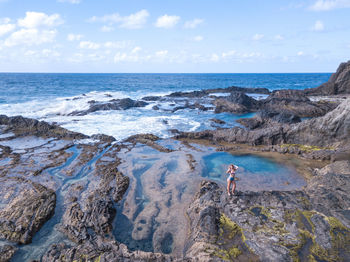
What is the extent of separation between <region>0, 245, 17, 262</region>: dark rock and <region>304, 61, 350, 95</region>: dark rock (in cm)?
4765

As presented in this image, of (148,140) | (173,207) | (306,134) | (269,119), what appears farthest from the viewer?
(269,119)

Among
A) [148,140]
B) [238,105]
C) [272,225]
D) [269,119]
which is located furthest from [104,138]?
Answer: [238,105]

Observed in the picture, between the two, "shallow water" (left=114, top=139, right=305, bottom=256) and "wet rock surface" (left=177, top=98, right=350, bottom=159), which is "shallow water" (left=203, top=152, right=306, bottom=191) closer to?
"shallow water" (left=114, top=139, right=305, bottom=256)

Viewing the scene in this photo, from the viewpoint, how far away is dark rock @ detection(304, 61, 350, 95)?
1508 inches

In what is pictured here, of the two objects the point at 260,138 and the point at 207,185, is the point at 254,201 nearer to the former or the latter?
the point at 207,185

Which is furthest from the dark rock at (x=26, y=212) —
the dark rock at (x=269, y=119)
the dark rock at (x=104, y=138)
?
the dark rock at (x=269, y=119)

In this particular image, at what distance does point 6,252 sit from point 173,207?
18.5 ft

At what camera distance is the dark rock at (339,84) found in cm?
3831

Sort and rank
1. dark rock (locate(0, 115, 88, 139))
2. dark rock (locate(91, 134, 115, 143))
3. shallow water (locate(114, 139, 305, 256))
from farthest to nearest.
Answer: dark rock (locate(0, 115, 88, 139))
dark rock (locate(91, 134, 115, 143))
shallow water (locate(114, 139, 305, 256))

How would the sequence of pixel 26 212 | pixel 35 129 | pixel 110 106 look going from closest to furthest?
pixel 26 212, pixel 35 129, pixel 110 106

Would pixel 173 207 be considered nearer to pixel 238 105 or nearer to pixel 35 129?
pixel 35 129

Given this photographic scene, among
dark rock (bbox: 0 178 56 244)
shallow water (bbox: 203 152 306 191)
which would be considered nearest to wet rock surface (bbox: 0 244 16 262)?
dark rock (bbox: 0 178 56 244)

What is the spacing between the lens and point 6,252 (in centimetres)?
668

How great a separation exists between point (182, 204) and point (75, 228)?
4166mm
